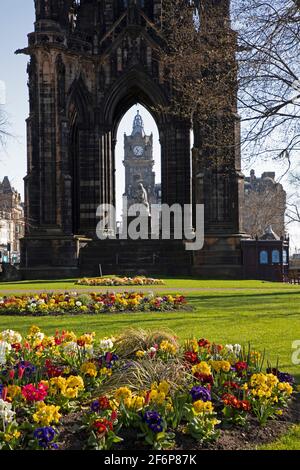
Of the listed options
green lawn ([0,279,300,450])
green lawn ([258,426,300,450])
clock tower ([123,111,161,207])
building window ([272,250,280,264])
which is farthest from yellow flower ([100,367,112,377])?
clock tower ([123,111,161,207])

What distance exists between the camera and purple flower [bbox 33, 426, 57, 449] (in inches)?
173

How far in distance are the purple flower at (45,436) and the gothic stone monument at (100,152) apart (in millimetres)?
24677

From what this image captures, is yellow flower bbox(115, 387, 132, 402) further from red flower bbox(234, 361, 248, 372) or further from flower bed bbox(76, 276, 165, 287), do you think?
flower bed bbox(76, 276, 165, 287)

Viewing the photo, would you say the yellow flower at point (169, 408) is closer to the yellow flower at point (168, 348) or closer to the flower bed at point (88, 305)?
the yellow flower at point (168, 348)

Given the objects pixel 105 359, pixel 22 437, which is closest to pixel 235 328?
pixel 105 359

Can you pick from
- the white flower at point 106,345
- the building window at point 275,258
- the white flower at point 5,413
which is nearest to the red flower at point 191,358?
the white flower at point 106,345

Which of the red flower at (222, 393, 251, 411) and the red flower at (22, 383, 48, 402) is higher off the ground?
Result: the red flower at (22, 383, 48, 402)

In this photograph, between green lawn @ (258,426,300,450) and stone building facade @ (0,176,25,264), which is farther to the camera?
stone building facade @ (0,176,25,264)

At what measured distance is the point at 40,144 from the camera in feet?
103

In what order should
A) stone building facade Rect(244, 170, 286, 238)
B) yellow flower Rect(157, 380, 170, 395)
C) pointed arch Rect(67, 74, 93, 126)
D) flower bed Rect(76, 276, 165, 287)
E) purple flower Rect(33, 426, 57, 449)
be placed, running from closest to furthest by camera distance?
1. purple flower Rect(33, 426, 57, 449)
2. yellow flower Rect(157, 380, 170, 395)
3. flower bed Rect(76, 276, 165, 287)
4. pointed arch Rect(67, 74, 93, 126)
5. stone building facade Rect(244, 170, 286, 238)

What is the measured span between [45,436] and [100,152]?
3154 centimetres

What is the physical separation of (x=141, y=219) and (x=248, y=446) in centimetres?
3470

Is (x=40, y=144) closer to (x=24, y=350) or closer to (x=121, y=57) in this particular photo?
(x=121, y=57)

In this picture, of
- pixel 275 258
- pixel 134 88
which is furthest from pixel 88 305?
pixel 134 88
